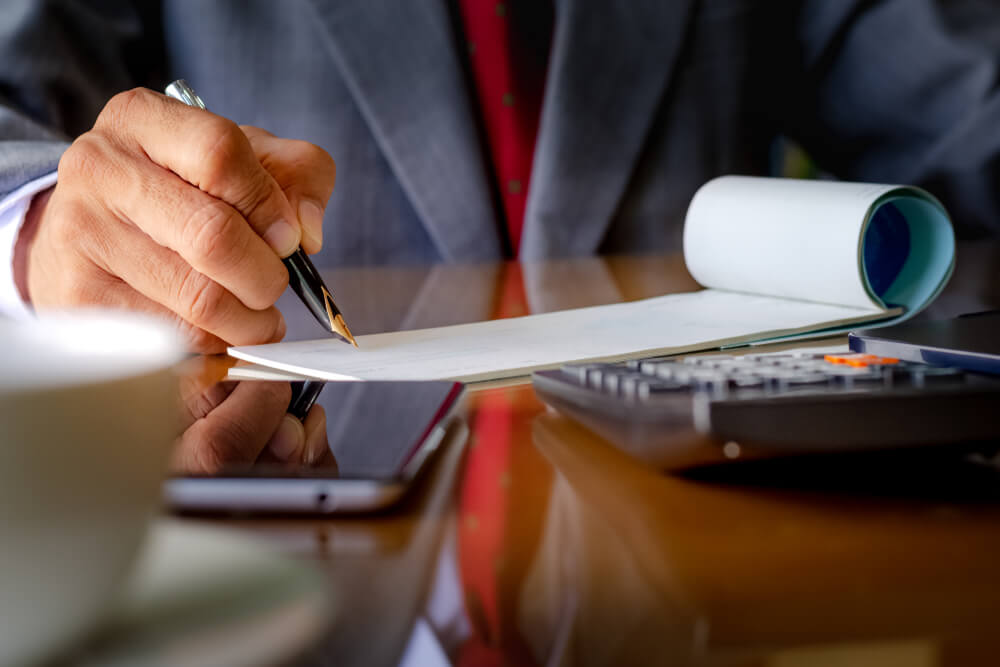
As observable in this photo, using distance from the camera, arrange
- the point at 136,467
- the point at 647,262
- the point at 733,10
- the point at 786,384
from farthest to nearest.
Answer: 1. the point at 733,10
2. the point at 647,262
3. the point at 786,384
4. the point at 136,467

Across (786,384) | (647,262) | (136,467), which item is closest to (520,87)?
(647,262)

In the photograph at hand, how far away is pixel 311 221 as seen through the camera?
52cm

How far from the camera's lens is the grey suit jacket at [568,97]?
1098 mm

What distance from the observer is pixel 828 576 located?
0.16 m

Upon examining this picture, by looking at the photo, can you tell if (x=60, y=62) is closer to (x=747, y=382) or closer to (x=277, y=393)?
(x=277, y=393)

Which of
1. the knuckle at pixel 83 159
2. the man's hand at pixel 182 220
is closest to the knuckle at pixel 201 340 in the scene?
the man's hand at pixel 182 220

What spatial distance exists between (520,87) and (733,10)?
0.98ft

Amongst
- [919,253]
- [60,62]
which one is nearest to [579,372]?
[919,253]

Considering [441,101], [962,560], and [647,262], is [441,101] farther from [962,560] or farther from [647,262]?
[962,560]

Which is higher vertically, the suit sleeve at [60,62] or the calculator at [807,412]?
the suit sleeve at [60,62]

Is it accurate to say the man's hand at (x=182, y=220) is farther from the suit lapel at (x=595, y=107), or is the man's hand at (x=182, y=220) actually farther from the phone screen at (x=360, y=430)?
the suit lapel at (x=595, y=107)

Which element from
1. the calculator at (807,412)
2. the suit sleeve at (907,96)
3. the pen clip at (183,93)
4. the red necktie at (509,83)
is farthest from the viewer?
the red necktie at (509,83)

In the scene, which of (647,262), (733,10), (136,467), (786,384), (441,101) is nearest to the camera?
(136,467)

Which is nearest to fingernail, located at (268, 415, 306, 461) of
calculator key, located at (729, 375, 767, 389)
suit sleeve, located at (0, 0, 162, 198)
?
calculator key, located at (729, 375, 767, 389)
